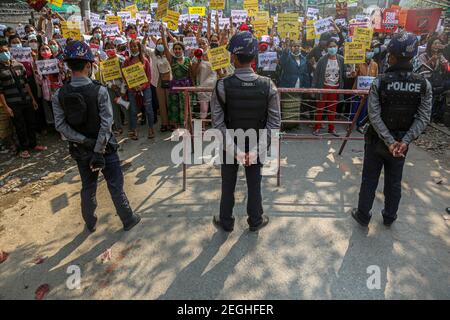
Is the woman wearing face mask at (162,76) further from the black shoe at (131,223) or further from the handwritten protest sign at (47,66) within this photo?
the black shoe at (131,223)

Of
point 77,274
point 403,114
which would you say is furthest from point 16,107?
point 403,114

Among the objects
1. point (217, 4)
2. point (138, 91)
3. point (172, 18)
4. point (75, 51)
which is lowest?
point (138, 91)

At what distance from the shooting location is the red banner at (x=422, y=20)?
32.6 ft

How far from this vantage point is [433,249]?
3.48 m

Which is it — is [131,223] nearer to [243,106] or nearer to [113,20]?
[243,106]

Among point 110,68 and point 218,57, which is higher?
point 218,57

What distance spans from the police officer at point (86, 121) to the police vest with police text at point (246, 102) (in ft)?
4.23

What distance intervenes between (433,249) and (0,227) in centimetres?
520

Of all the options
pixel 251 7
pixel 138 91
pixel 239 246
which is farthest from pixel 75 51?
pixel 251 7

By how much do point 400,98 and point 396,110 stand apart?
5.1 inches

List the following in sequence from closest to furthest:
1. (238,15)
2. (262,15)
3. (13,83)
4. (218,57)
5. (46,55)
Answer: (218,57) < (13,83) < (46,55) < (262,15) < (238,15)

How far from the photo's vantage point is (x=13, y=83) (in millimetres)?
5754

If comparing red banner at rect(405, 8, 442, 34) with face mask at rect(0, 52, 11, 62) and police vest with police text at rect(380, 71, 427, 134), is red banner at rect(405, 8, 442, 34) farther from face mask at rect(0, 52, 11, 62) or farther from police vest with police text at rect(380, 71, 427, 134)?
face mask at rect(0, 52, 11, 62)

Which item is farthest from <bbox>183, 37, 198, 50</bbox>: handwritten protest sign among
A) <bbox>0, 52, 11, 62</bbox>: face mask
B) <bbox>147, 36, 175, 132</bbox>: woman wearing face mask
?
<bbox>0, 52, 11, 62</bbox>: face mask
